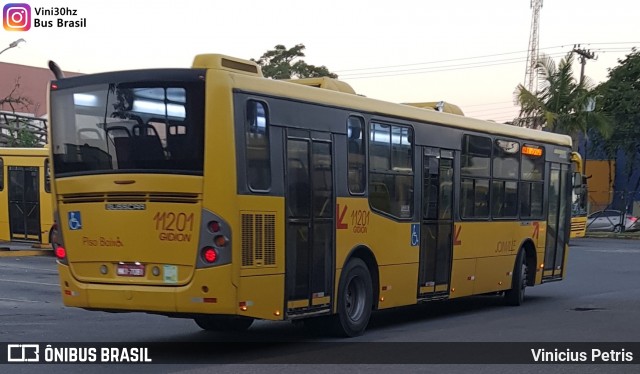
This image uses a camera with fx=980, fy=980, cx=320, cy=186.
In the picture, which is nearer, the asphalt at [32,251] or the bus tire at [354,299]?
the bus tire at [354,299]

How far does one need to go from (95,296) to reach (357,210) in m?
3.64

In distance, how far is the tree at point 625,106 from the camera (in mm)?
49594

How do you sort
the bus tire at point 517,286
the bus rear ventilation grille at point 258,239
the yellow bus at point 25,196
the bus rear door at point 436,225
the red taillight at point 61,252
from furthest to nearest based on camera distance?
the yellow bus at point 25,196
the bus tire at point 517,286
the bus rear door at point 436,225
the red taillight at point 61,252
the bus rear ventilation grille at point 258,239

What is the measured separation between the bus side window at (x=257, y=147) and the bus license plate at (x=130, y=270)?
1.48 metres

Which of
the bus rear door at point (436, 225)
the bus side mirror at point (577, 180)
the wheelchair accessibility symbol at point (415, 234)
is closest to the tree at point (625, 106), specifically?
the bus side mirror at point (577, 180)

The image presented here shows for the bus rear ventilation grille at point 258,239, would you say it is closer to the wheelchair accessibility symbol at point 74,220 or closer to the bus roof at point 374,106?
the bus roof at point 374,106

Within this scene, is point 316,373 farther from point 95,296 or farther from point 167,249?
point 95,296

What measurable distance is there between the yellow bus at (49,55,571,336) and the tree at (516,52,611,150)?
3205 centimetres

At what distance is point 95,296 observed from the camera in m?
10.8

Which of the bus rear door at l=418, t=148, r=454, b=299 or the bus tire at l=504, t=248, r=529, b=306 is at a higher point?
the bus rear door at l=418, t=148, r=454, b=299

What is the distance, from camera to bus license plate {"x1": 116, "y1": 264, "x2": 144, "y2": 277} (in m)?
10.6

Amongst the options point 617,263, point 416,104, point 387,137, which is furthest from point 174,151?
point 617,263

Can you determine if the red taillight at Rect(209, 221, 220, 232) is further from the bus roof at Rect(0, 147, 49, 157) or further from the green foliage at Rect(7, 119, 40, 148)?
the green foliage at Rect(7, 119, 40, 148)

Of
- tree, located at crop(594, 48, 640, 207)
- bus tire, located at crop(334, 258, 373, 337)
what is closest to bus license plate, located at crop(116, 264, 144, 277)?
bus tire, located at crop(334, 258, 373, 337)
